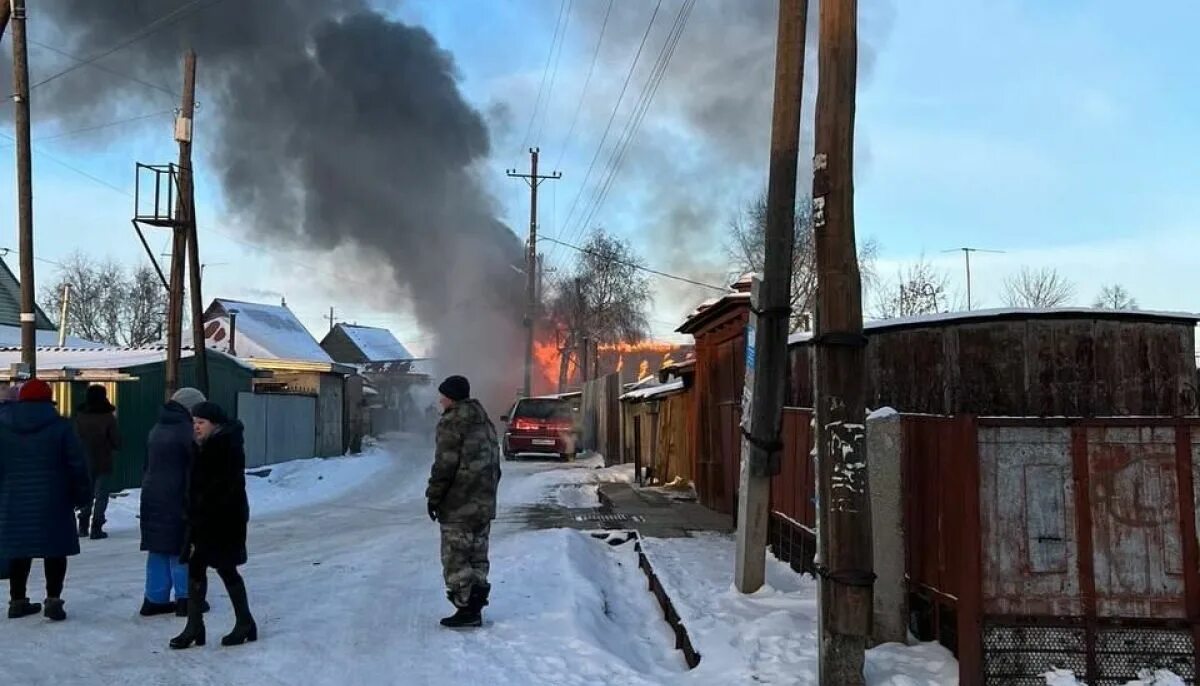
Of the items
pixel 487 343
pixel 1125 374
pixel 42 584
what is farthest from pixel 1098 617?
pixel 487 343

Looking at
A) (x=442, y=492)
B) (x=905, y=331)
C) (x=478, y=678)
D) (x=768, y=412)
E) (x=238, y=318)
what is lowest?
(x=478, y=678)

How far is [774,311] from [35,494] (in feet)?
17.0

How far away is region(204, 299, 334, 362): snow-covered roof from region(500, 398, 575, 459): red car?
17.2 m

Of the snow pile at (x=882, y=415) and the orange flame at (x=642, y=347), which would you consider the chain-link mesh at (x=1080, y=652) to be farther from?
the orange flame at (x=642, y=347)

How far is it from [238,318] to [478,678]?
41.3 m

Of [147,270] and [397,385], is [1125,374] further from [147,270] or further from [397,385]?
[147,270]

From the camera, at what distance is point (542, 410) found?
87.5ft

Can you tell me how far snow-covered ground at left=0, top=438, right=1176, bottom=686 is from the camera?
5.15m

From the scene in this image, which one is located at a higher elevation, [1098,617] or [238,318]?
[238,318]

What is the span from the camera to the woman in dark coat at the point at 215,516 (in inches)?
213

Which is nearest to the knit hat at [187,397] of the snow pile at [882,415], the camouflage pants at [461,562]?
the camouflage pants at [461,562]

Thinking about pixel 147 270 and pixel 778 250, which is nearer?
pixel 778 250

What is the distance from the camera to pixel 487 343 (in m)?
44.7

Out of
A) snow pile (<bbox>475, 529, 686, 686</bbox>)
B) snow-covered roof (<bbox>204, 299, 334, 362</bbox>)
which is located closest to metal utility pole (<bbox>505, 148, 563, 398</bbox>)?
snow-covered roof (<bbox>204, 299, 334, 362</bbox>)
